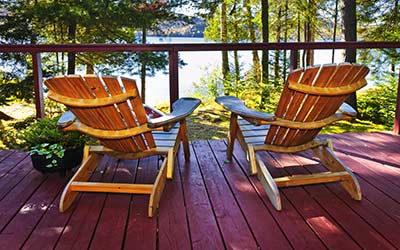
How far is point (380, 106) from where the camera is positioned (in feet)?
23.0

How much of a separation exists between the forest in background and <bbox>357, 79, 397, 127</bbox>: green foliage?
19 mm

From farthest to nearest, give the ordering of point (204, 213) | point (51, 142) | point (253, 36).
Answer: point (253, 36) < point (51, 142) < point (204, 213)

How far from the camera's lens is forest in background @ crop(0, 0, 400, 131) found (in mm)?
7420

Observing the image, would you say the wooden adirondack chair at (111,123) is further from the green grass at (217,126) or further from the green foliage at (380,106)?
the green foliage at (380,106)

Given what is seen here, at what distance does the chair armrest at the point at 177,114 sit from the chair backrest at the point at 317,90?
0.67m

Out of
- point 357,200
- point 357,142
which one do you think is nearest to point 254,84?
point 357,142

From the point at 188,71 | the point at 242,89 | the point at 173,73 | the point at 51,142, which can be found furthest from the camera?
the point at 188,71

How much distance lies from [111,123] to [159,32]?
8090 millimetres

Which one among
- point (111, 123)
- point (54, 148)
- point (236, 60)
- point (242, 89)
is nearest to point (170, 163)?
point (111, 123)

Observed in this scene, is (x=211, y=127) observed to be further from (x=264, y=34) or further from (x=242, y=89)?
(x=264, y=34)

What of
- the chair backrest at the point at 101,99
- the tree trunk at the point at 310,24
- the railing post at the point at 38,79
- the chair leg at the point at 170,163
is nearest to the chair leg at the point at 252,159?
the chair leg at the point at 170,163

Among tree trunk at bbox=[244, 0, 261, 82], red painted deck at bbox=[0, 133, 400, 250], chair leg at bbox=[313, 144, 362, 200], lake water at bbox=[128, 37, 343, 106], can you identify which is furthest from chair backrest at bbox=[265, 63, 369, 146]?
lake water at bbox=[128, 37, 343, 106]

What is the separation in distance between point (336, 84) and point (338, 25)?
1165 centimetres

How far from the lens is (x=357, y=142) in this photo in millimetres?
3604
